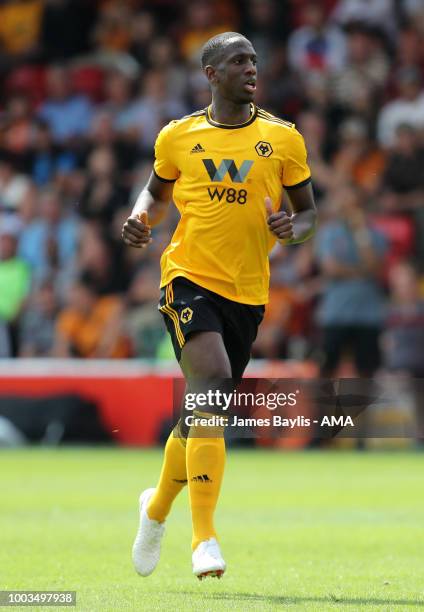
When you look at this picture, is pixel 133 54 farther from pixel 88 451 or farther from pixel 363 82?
pixel 88 451

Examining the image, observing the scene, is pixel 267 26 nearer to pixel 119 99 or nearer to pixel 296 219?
pixel 119 99

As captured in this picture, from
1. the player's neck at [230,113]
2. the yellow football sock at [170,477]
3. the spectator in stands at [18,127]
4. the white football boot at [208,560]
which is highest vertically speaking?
the spectator in stands at [18,127]

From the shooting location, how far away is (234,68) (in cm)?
698

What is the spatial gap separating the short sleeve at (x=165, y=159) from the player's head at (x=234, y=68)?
0.36 m

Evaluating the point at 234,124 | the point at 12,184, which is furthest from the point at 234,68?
the point at 12,184

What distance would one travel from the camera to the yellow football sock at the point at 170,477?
7086 millimetres

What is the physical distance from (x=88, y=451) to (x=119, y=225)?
3.67 metres

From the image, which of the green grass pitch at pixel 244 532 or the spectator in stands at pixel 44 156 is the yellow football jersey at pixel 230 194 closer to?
the green grass pitch at pixel 244 532

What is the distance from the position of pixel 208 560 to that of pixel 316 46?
14.2 metres

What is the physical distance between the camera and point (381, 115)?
18.4 metres

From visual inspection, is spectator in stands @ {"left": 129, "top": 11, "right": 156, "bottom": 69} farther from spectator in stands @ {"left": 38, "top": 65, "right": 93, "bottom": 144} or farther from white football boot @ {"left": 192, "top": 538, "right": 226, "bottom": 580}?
white football boot @ {"left": 192, "top": 538, "right": 226, "bottom": 580}

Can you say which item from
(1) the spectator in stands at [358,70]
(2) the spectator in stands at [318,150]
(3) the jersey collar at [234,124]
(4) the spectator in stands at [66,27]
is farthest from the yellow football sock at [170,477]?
(4) the spectator in stands at [66,27]

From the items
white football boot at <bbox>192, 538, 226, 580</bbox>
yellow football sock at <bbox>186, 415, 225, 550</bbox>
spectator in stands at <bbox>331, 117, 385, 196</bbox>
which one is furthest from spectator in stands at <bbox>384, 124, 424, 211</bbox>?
white football boot at <bbox>192, 538, 226, 580</bbox>

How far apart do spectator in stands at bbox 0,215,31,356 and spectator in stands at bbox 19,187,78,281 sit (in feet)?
0.72
